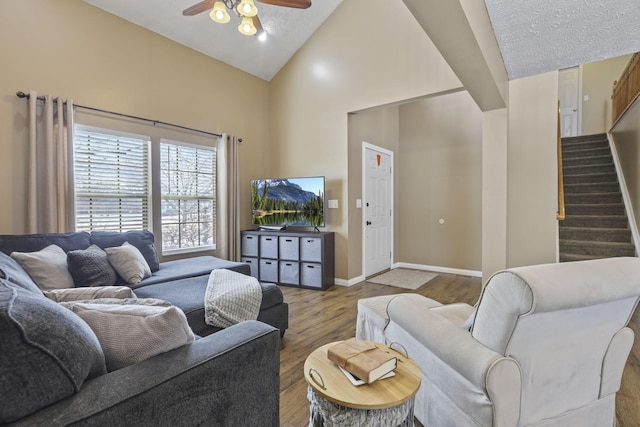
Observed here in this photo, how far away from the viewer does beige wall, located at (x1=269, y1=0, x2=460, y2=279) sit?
3.81 m

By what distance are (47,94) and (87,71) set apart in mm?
478

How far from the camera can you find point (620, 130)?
16.0ft

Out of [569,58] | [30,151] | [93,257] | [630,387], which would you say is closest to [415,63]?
[569,58]

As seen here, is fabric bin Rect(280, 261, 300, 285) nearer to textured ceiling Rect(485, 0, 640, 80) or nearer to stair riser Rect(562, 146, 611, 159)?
textured ceiling Rect(485, 0, 640, 80)

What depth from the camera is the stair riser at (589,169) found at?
16.3 ft

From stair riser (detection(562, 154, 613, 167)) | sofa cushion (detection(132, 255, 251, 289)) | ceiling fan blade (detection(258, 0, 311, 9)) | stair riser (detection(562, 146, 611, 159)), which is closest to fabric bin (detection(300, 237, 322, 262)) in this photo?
sofa cushion (detection(132, 255, 251, 289))

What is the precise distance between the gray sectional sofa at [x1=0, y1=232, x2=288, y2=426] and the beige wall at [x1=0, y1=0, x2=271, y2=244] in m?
2.84

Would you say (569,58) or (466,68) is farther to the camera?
(569,58)

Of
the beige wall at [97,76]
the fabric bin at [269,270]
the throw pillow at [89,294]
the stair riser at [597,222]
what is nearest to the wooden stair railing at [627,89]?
the stair riser at [597,222]

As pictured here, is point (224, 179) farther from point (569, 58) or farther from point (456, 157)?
point (569, 58)

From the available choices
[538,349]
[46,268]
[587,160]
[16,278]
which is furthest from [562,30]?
[46,268]

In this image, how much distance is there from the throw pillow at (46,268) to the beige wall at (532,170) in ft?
13.5

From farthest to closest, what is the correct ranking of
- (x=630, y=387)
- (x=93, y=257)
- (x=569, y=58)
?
(x=569, y=58), (x=93, y=257), (x=630, y=387)

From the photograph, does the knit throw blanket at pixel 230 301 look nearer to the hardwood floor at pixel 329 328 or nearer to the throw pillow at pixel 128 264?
the hardwood floor at pixel 329 328
